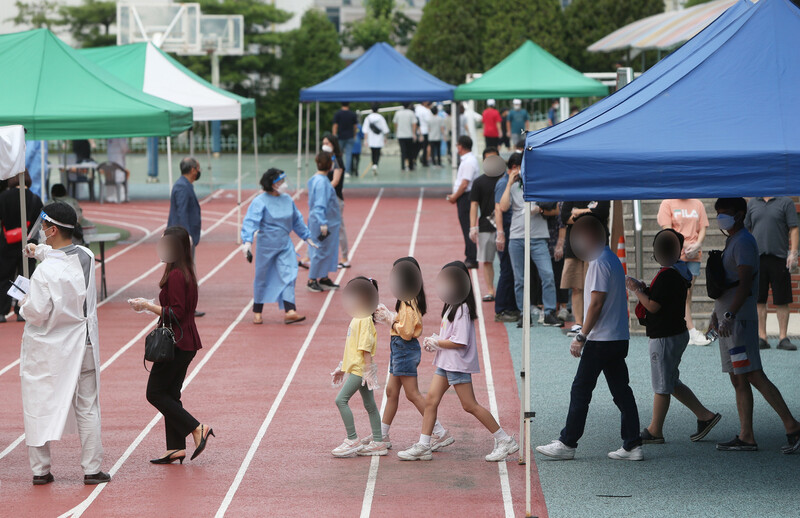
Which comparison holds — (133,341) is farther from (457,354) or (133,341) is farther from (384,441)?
(457,354)

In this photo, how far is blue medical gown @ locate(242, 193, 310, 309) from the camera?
1302cm

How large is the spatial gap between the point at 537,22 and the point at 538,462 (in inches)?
1425

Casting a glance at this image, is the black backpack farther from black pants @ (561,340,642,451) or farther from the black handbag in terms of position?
the black handbag

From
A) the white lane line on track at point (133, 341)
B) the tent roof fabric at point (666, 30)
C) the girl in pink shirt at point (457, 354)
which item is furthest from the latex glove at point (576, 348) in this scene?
the tent roof fabric at point (666, 30)

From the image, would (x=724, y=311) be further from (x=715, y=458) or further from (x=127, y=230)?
(x=127, y=230)

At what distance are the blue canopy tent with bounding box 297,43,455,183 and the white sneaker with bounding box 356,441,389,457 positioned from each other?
16.7 metres

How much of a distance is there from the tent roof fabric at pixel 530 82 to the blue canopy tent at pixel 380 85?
925mm

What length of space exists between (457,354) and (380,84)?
1813cm

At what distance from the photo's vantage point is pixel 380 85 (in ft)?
82.9

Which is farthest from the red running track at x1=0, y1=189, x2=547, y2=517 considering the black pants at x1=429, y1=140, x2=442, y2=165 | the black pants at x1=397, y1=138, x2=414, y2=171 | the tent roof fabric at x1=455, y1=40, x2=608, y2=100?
the black pants at x1=429, y1=140, x2=442, y2=165

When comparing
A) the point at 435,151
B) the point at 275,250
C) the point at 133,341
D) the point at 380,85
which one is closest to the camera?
the point at 133,341

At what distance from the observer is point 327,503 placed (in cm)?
719

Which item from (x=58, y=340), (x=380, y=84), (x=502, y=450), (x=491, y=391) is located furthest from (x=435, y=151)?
(x=58, y=340)

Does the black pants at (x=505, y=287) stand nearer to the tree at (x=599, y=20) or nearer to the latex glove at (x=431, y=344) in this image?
the latex glove at (x=431, y=344)
